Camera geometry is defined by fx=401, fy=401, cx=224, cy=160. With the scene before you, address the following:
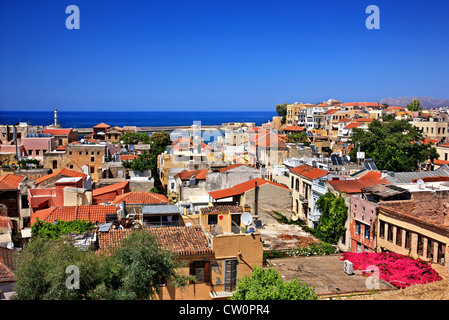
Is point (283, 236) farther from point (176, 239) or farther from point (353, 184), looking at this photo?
point (176, 239)

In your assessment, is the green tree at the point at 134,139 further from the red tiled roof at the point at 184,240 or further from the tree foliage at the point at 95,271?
the tree foliage at the point at 95,271

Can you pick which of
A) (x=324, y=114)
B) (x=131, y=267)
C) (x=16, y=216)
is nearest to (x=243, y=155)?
(x=16, y=216)

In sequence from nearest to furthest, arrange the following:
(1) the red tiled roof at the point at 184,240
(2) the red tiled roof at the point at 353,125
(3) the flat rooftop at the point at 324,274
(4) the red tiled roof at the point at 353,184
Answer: (1) the red tiled roof at the point at 184,240 → (3) the flat rooftop at the point at 324,274 → (4) the red tiled roof at the point at 353,184 → (2) the red tiled roof at the point at 353,125

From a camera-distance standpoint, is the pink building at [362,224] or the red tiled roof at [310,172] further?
the red tiled roof at [310,172]

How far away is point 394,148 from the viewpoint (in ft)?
114

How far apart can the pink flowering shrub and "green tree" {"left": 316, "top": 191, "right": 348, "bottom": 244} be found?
16.2 feet

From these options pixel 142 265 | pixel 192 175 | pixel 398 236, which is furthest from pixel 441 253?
pixel 192 175

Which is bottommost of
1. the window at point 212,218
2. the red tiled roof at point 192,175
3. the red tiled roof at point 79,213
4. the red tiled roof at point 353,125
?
the red tiled roof at point 79,213

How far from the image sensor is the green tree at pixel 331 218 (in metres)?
19.0

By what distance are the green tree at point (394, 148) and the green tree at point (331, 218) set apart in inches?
566

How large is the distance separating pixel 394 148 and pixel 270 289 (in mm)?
30337

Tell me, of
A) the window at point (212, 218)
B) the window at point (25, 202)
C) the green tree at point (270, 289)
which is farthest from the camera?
the window at point (25, 202)

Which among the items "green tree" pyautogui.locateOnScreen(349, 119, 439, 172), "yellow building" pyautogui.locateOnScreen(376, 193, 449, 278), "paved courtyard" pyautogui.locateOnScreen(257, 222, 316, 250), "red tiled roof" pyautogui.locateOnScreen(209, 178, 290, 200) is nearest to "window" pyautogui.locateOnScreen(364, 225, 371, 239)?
"yellow building" pyautogui.locateOnScreen(376, 193, 449, 278)

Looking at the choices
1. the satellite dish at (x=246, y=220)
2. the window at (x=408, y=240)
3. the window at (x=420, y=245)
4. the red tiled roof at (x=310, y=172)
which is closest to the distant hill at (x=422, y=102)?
the red tiled roof at (x=310, y=172)
